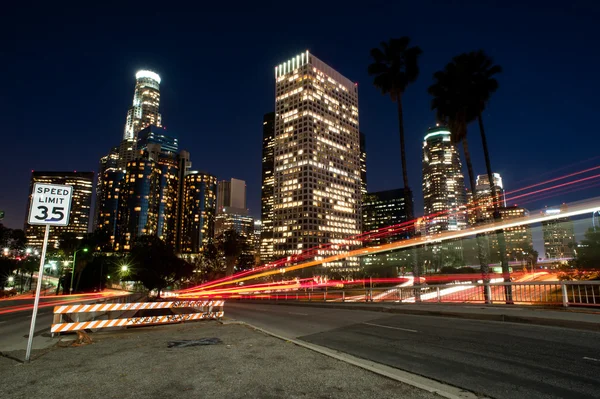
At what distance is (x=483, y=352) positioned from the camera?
333 inches

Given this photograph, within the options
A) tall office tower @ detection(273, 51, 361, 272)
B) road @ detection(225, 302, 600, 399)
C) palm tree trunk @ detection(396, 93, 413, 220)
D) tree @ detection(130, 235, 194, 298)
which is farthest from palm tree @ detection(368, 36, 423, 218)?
tall office tower @ detection(273, 51, 361, 272)

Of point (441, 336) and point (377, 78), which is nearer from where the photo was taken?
point (441, 336)

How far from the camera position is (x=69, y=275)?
68.6 m

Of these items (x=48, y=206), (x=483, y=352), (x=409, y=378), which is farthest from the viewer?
(x=48, y=206)

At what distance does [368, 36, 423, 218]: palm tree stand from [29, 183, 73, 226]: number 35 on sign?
2988 centimetres

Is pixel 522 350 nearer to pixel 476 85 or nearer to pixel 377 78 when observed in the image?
pixel 476 85

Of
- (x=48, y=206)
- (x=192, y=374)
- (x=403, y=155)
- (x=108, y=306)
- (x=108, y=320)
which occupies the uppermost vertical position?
(x=403, y=155)

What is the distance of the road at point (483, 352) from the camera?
6141 millimetres

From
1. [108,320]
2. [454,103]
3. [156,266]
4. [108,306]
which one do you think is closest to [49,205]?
[108,320]

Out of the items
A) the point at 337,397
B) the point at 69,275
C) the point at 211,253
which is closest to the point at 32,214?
the point at 337,397

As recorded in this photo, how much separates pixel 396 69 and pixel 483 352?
31.7 m

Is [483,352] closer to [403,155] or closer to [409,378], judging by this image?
[409,378]

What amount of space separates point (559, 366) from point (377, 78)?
106 ft

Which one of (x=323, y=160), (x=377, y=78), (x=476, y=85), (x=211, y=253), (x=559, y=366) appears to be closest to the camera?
(x=559, y=366)
